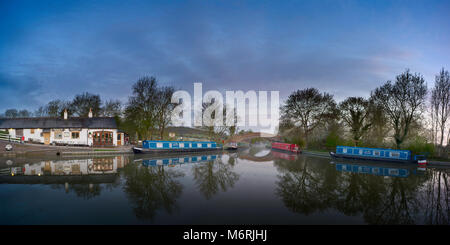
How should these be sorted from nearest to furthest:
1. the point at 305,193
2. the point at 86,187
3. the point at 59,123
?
1. the point at 305,193
2. the point at 86,187
3. the point at 59,123

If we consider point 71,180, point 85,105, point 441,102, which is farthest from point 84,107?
point 441,102

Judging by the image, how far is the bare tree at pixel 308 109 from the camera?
3388 centimetres

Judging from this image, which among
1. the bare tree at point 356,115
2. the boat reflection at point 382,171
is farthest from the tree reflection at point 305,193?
the bare tree at point 356,115

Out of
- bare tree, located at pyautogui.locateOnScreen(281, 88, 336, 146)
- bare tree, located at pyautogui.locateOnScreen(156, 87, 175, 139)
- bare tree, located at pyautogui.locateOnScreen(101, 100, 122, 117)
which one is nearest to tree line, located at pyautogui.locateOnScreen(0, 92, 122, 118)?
bare tree, located at pyautogui.locateOnScreen(101, 100, 122, 117)

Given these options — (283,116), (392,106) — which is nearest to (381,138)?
(392,106)

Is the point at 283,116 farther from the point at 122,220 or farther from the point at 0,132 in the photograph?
the point at 0,132

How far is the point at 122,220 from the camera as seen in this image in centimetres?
549

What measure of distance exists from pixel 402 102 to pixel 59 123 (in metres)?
46.3

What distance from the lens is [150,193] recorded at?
26.8 feet

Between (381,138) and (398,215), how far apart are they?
2502cm

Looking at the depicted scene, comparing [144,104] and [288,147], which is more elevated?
[144,104]

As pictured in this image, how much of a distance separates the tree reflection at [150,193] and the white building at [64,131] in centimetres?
2282

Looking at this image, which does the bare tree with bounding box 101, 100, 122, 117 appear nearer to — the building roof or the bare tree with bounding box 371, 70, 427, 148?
the building roof

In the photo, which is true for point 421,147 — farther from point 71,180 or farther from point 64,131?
point 64,131
